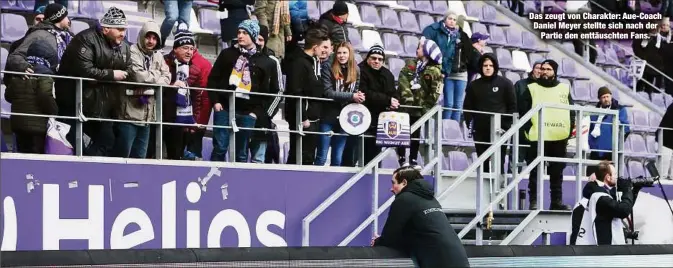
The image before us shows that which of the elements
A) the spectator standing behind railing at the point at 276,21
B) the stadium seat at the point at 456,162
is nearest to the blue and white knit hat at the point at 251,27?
the spectator standing behind railing at the point at 276,21

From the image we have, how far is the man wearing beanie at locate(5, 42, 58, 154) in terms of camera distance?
1271 centimetres

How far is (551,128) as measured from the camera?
15.7m

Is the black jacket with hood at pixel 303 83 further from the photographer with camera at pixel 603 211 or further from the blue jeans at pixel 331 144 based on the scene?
the photographer with camera at pixel 603 211

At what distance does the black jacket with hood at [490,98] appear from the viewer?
1596 cm

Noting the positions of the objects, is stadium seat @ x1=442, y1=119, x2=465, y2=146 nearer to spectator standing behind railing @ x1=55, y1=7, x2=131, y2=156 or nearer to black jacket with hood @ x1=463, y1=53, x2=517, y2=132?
black jacket with hood @ x1=463, y1=53, x2=517, y2=132

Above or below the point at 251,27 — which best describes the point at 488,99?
below

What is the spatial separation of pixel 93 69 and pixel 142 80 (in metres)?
0.57

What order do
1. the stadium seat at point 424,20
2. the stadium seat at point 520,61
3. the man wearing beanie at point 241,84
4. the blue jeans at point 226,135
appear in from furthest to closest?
the stadium seat at point 520,61
the stadium seat at point 424,20
the blue jeans at point 226,135
the man wearing beanie at point 241,84

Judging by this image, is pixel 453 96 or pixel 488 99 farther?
pixel 453 96

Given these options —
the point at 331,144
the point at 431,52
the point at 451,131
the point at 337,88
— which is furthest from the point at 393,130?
the point at 451,131

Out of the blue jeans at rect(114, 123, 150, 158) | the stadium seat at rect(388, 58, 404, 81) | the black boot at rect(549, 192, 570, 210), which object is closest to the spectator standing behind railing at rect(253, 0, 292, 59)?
the blue jeans at rect(114, 123, 150, 158)

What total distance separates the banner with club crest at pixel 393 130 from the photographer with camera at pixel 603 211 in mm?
1710

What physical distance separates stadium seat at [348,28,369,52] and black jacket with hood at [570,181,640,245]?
5.41 m

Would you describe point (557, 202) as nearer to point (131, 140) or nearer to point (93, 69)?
→ point (131, 140)
